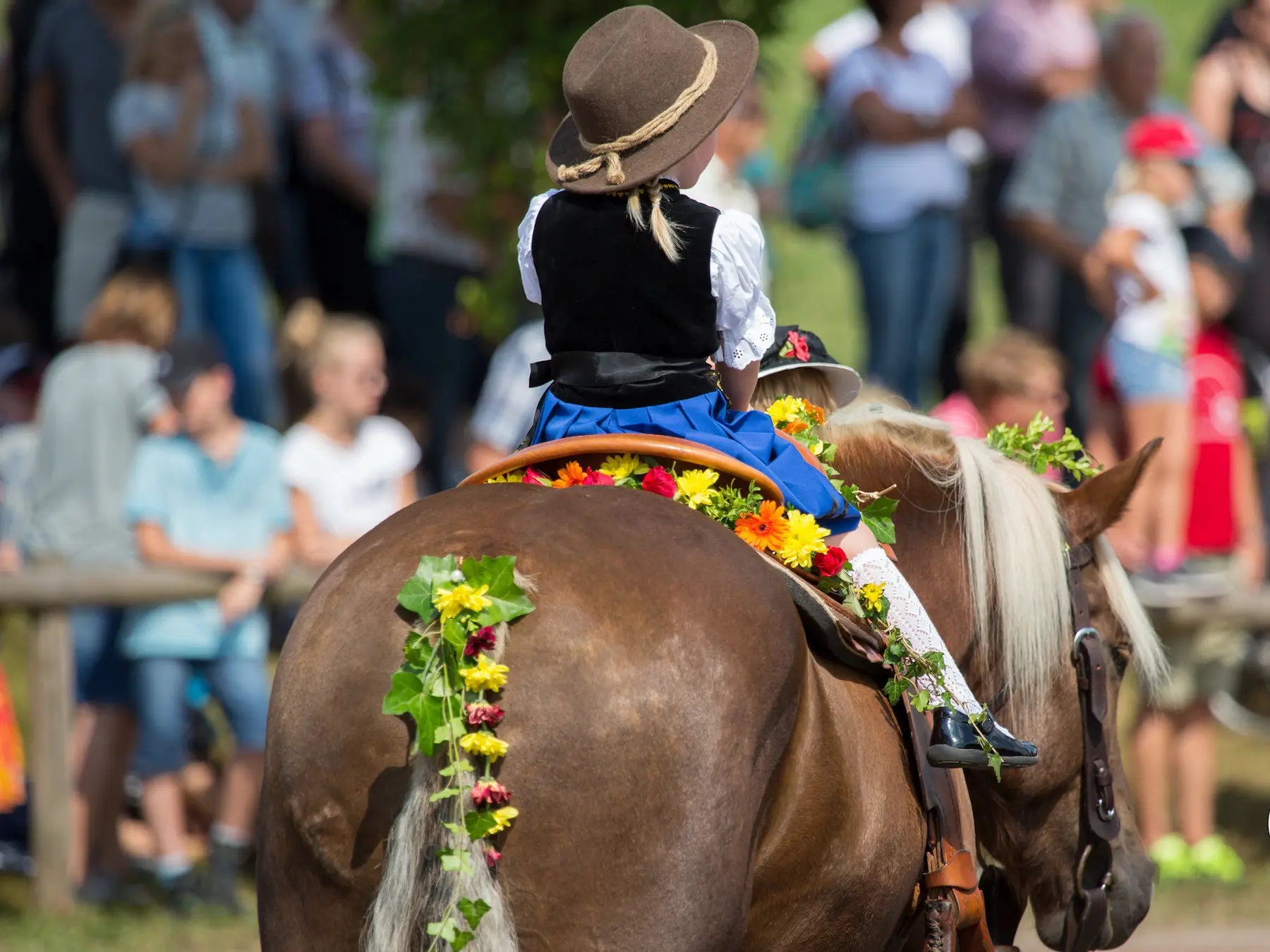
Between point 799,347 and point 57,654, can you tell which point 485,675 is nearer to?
point 799,347

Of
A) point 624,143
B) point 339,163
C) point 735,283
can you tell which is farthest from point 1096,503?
point 339,163

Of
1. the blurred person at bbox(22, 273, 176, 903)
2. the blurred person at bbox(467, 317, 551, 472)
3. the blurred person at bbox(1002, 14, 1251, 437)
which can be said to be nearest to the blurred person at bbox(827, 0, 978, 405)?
the blurred person at bbox(1002, 14, 1251, 437)

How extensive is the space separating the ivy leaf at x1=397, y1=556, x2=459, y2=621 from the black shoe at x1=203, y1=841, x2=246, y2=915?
436cm

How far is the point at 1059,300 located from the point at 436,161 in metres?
3.29

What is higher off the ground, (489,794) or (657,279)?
(657,279)

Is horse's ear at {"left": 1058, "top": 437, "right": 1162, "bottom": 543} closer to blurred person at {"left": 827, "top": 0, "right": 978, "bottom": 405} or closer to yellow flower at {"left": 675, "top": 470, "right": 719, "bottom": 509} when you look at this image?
yellow flower at {"left": 675, "top": 470, "right": 719, "bottom": 509}

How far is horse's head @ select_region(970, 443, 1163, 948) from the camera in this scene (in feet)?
12.7

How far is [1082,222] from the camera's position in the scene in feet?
28.8

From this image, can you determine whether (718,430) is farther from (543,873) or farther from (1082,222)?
(1082,222)

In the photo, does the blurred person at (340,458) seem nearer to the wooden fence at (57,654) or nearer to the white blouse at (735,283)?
the wooden fence at (57,654)

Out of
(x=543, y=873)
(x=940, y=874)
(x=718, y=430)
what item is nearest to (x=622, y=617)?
(x=543, y=873)

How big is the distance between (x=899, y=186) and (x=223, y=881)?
4.45 m

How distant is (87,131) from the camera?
8.52 m

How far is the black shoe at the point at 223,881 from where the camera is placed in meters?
6.61
